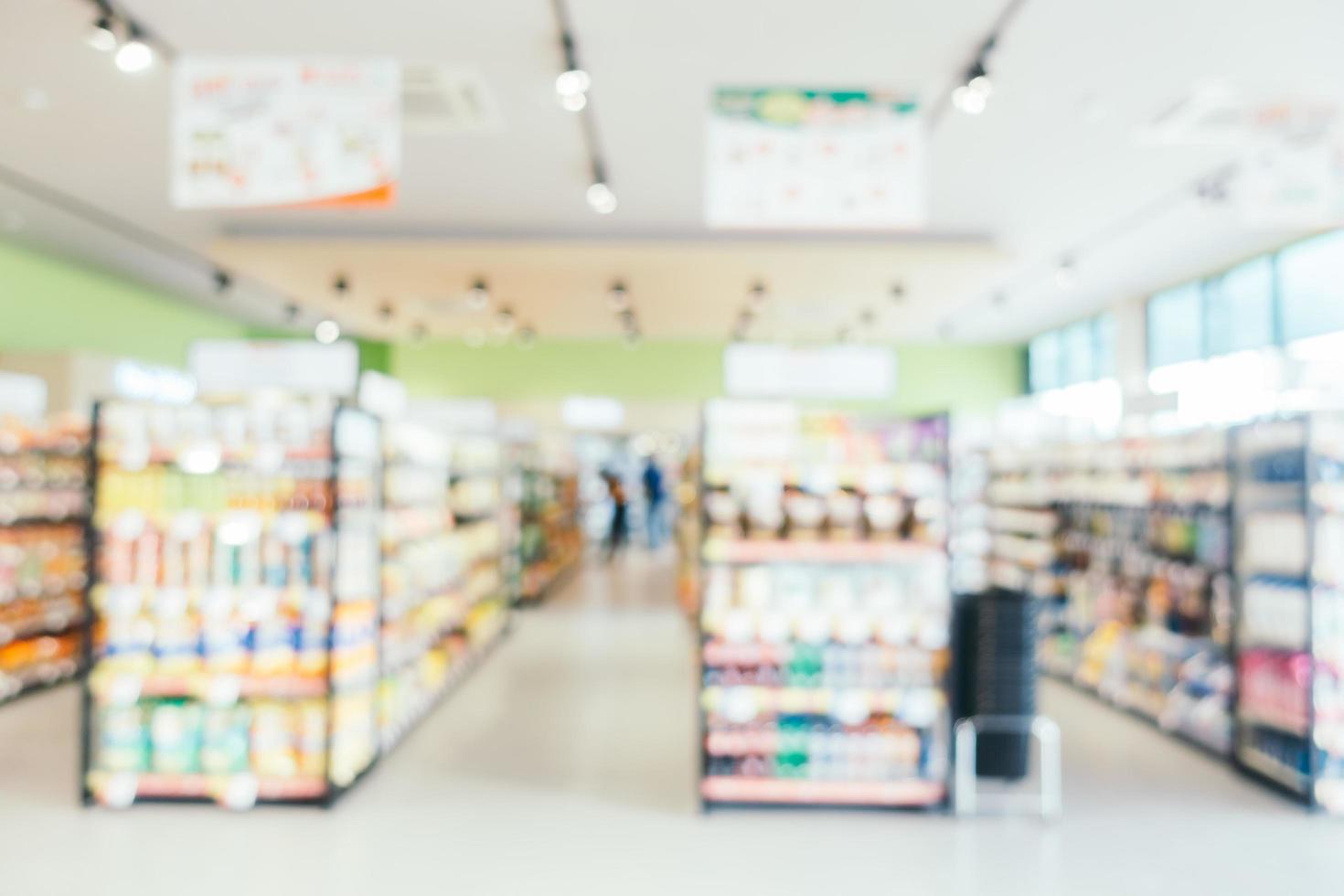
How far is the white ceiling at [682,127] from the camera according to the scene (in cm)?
474

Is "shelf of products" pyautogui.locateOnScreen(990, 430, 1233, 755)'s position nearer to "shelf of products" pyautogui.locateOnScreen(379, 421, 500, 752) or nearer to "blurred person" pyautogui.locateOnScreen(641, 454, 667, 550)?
"shelf of products" pyautogui.locateOnScreen(379, 421, 500, 752)

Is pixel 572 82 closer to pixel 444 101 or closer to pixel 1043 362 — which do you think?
pixel 444 101

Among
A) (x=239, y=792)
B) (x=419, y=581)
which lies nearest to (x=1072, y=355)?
(x=419, y=581)

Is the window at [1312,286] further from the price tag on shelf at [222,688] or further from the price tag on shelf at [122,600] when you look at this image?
the price tag on shelf at [122,600]

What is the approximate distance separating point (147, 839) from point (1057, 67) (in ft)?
19.6

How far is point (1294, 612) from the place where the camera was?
5.60 m

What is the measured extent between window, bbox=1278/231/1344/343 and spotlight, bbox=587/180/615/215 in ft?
20.6

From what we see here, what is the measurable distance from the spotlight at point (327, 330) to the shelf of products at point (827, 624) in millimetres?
8998

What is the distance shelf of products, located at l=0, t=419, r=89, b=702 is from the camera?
7941 millimetres

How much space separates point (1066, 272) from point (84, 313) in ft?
33.5

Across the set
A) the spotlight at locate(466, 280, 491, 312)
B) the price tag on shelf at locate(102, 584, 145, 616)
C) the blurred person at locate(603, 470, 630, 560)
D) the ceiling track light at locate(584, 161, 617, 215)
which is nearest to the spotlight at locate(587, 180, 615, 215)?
the ceiling track light at locate(584, 161, 617, 215)

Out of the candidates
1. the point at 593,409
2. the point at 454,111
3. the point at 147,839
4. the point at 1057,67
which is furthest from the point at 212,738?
the point at 593,409

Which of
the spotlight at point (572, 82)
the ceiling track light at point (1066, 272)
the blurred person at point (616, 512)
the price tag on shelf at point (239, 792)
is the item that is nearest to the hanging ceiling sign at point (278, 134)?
the spotlight at point (572, 82)

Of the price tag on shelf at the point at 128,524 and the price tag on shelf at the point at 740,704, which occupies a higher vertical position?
the price tag on shelf at the point at 128,524
